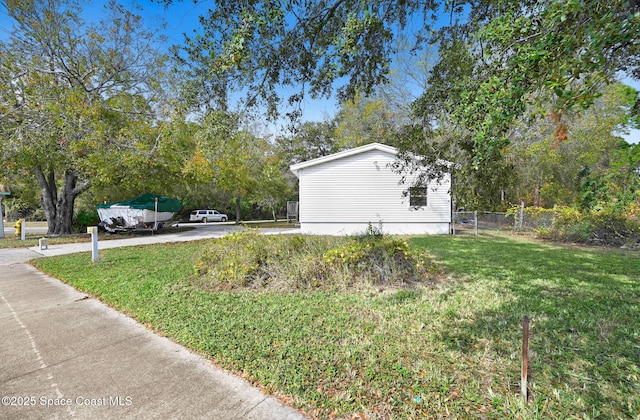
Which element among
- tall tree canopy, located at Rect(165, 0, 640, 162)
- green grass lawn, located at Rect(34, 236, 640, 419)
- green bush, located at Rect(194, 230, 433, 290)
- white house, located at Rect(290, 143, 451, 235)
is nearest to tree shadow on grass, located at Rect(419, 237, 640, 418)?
green grass lawn, located at Rect(34, 236, 640, 419)

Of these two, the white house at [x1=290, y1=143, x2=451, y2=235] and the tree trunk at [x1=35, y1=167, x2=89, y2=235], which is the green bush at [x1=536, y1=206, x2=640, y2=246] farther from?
the tree trunk at [x1=35, y1=167, x2=89, y2=235]

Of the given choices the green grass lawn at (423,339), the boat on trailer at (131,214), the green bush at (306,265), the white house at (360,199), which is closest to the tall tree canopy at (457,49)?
the green grass lawn at (423,339)

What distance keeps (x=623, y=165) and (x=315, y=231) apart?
11.6 meters

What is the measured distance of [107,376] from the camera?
8.01 feet

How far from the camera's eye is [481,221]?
20.3 m

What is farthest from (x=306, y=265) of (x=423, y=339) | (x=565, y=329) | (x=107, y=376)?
(x=565, y=329)

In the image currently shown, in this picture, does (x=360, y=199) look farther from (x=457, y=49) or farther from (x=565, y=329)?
(x=565, y=329)

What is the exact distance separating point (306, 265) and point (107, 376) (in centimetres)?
305

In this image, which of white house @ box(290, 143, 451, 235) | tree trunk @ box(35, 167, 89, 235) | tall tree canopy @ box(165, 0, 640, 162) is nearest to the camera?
tall tree canopy @ box(165, 0, 640, 162)

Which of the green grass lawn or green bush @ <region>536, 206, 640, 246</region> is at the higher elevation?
green bush @ <region>536, 206, 640, 246</region>

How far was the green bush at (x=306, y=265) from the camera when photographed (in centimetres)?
491

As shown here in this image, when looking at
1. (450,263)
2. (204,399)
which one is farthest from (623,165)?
(204,399)

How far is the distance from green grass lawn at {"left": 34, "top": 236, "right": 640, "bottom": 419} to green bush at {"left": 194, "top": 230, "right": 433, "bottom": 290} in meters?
0.34

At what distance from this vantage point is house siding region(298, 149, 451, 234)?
13.9m
